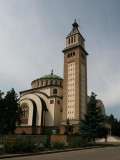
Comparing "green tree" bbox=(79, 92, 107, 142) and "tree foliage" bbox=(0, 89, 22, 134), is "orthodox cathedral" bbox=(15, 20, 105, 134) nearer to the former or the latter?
"green tree" bbox=(79, 92, 107, 142)

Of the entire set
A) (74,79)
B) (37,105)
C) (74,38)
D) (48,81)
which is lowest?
(37,105)

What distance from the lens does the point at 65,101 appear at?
36250mm

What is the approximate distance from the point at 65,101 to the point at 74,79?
5174mm

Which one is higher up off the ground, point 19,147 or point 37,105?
point 37,105

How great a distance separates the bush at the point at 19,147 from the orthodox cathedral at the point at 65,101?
2144 cm

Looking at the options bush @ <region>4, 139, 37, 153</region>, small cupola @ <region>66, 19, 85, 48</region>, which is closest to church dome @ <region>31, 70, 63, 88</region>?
small cupola @ <region>66, 19, 85, 48</region>

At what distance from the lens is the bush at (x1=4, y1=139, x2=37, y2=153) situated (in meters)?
11.0

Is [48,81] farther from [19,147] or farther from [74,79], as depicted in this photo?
[19,147]

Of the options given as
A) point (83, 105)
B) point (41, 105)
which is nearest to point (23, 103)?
point (41, 105)

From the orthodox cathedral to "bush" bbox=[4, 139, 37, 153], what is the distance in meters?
21.4

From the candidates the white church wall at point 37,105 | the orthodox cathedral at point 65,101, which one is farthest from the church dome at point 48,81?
the white church wall at point 37,105

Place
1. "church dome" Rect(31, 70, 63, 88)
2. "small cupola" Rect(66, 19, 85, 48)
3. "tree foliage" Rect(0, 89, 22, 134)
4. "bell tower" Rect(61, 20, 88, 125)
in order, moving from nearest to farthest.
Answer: "tree foliage" Rect(0, 89, 22, 134) < "bell tower" Rect(61, 20, 88, 125) < "small cupola" Rect(66, 19, 85, 48) < "church dome" Rect(31, 70, 63, 88)

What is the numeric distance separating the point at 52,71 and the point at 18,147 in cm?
4585

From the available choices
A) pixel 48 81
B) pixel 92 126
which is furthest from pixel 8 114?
pixel 48 81
